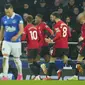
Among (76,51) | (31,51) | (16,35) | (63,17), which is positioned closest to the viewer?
(16,35)

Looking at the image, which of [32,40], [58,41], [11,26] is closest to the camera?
[11,26]

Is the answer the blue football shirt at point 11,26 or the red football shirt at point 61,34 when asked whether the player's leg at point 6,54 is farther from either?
the red football shirt at point 61,34

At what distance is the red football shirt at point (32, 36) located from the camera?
11.0 m

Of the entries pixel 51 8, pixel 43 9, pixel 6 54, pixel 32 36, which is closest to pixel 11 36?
pixel 6 54

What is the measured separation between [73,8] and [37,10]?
1180 millimetres

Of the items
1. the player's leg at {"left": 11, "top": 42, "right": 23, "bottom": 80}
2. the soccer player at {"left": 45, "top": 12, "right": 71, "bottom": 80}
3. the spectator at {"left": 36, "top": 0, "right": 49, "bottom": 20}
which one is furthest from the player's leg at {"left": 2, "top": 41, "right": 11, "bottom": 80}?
the spectator at {"left": 36, "top": 0, "right": 49, "bottom": 20}

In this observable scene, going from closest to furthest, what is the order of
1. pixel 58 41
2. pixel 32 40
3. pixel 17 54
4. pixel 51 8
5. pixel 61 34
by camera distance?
pixel 17 54 → pixel 61 34 → pixel 58 41 → pixel 32 40 → pixel 51 8

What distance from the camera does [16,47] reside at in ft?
34.7

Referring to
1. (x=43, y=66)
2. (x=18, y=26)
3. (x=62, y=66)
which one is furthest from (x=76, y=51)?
(x=18, y=26)

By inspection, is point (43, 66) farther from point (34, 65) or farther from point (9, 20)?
point (9, 20)

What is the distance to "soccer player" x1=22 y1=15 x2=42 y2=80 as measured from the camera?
10.9 metres

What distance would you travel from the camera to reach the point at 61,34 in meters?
10.9

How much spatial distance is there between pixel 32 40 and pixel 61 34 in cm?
78

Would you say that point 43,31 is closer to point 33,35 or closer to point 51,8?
point 33,35
